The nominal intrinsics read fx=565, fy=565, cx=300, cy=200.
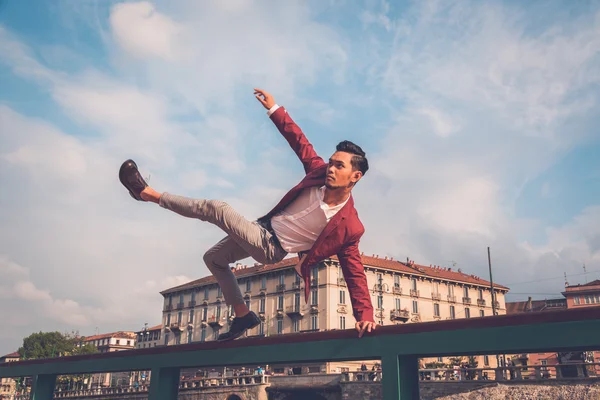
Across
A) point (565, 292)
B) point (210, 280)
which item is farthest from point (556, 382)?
point (210, 280)

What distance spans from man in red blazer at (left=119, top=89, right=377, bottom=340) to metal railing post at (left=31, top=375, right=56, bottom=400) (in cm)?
433

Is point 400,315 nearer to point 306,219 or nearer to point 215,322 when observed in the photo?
point 215,322

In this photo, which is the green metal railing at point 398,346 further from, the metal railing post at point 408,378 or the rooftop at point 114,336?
the rooftop at point 114,336

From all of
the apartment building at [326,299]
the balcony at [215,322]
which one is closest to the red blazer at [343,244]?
the apartment building at [326,299]

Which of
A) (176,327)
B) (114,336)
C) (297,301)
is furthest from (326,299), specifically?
(114,336)

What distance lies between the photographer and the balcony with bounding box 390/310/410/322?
58.8 meters

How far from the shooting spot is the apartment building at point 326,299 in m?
56.4

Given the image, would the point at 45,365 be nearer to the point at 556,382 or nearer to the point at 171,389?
the point at 171,389

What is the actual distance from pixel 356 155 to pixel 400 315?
54956mm

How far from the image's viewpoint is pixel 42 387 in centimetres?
911

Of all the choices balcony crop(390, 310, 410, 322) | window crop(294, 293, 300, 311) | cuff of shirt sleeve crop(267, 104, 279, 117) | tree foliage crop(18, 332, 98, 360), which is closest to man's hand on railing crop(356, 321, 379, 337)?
cuff of shirt sleeve crop(267, 104, 279, 117)

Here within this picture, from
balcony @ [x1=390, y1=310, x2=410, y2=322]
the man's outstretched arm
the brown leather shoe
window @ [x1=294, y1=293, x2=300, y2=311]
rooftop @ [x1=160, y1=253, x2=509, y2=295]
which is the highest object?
rooftop @ [x1=160, y1=253, x2=509, y2=295]

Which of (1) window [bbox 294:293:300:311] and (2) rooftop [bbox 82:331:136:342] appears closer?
(1) window [bbox 294:293:300:311]

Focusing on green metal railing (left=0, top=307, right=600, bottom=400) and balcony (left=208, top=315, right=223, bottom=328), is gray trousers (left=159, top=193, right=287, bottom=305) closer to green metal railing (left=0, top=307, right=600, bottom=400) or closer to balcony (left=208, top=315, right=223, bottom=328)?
green metal railing (left=0, top=307, right=600, bottom=400)
